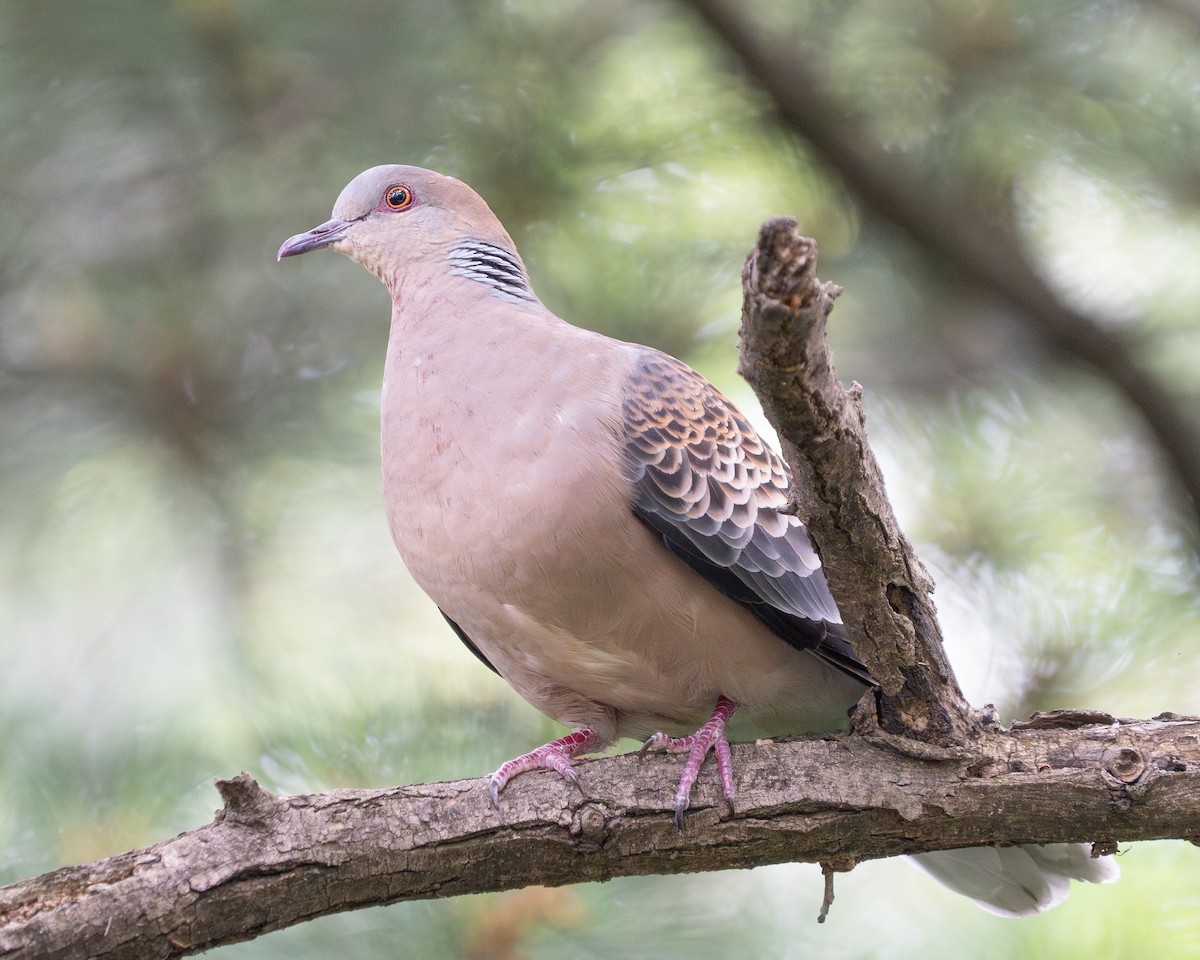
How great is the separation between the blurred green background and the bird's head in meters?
0.51

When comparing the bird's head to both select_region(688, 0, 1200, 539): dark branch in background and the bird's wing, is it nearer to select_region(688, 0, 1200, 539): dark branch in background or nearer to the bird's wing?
the bird's wing

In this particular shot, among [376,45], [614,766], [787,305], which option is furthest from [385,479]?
[376,45]

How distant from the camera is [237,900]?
223cm

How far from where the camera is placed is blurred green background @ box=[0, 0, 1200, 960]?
322 centimetres

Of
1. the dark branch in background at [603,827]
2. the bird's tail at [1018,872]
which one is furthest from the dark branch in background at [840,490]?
the bird's tail at [1018,872]

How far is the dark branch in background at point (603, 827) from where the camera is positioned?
221cm

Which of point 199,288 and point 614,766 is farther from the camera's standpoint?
point 199,288

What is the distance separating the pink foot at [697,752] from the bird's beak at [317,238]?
4.88 ft

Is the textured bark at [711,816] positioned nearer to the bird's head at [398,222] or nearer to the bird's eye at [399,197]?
the bird's head at [398,222]

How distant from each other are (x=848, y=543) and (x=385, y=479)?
1079mm

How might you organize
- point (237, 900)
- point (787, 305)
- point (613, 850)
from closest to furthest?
point (787, 305) < point (237, 900) < point (613, 850)

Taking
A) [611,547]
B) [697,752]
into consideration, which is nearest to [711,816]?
[697,752]

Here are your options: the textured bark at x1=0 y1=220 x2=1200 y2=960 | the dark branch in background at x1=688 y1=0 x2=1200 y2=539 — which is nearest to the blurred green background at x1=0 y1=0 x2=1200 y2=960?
the dark branch in background at x1=688 y1=0 x2=1200 y2=539

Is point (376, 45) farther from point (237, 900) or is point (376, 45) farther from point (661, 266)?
point (237, 900)
